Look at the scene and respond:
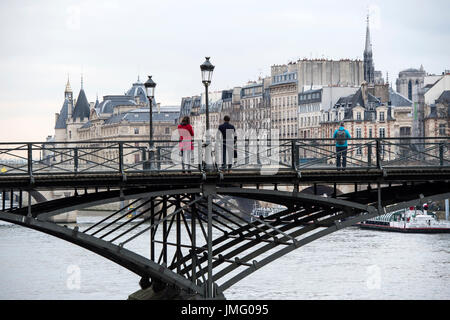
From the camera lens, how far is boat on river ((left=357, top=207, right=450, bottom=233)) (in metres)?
67.0

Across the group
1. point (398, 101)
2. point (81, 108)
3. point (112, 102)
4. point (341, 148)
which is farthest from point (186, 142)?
point (81, 108)

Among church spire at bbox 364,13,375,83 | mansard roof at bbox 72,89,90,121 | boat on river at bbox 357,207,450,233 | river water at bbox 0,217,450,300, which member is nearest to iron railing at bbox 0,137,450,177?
river water at bbox 0,217,450,300

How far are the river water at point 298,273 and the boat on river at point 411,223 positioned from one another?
9.56 metres

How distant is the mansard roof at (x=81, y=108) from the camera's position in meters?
164

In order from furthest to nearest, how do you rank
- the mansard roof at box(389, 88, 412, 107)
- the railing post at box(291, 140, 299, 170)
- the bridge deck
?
the mansard roof at box(389, 88, 412, 107)
the railing post at box(291, 140, 299, 170)
the bridge deck

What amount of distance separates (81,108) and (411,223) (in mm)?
103814

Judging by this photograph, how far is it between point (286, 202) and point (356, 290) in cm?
1524

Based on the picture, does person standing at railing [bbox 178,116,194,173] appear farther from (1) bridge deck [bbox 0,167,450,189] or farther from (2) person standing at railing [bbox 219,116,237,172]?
(2) person standing at railing [bbox 219,116,237,172]

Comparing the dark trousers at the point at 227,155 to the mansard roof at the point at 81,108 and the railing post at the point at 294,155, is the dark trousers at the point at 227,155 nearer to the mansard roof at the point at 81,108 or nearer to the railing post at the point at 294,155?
the railing post at the point at 294,155

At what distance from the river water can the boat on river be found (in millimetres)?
9563

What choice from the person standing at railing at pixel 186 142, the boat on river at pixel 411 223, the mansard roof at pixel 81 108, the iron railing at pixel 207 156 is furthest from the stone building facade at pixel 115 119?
the person standing at railing at pixel 186 142
